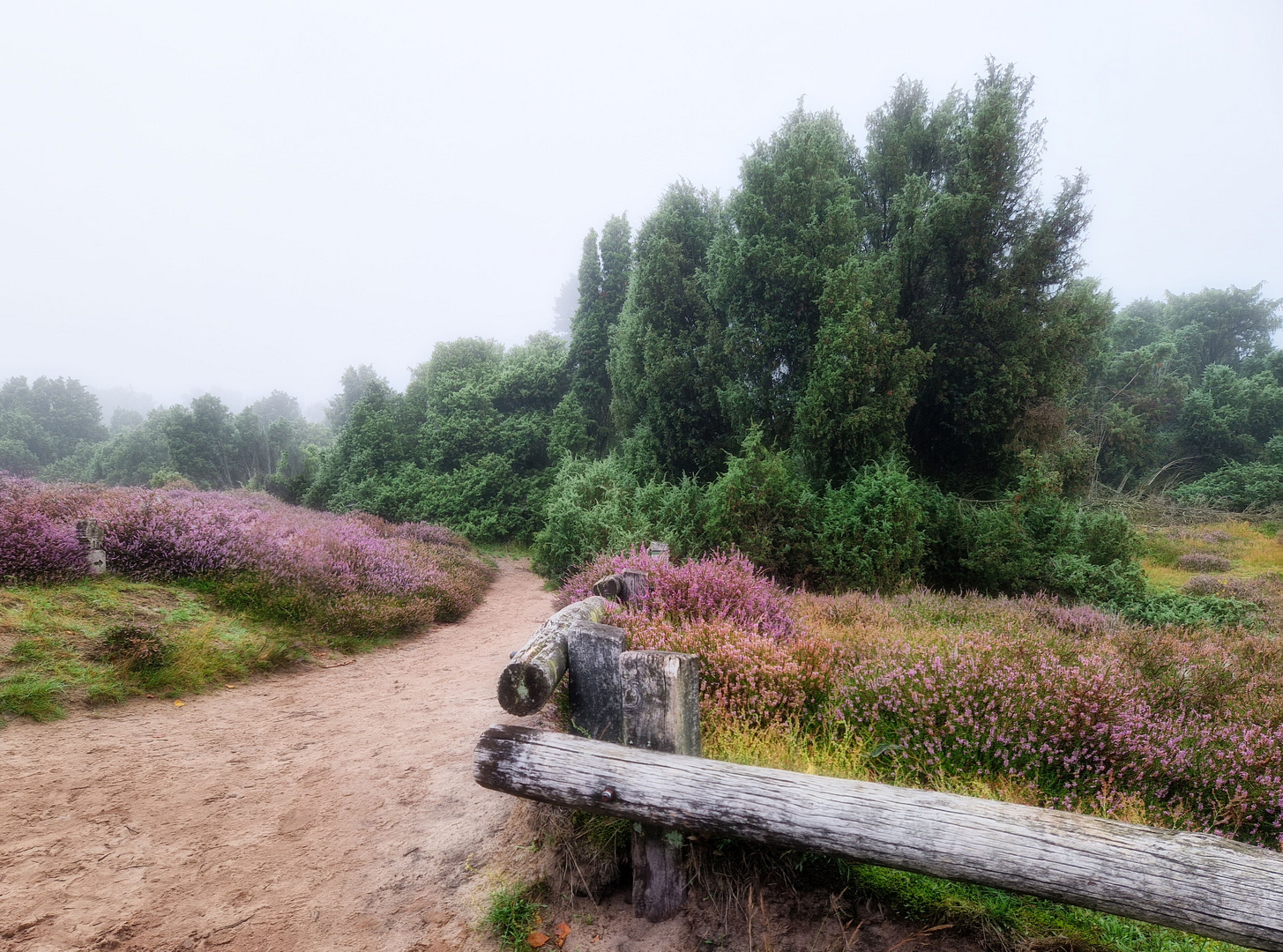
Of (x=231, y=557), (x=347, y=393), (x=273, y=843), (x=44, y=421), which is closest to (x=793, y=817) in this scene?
(x=273, y=843)

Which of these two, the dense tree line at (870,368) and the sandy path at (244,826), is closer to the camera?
the sandy path at (244,826)

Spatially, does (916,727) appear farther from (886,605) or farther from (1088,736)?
(886,605)

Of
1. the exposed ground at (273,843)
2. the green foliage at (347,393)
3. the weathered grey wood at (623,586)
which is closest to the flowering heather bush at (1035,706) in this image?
the weathered grey wood at (623,586)

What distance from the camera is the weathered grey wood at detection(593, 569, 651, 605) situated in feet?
19.5

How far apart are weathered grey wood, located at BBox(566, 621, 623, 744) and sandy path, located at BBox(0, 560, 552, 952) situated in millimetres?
1100

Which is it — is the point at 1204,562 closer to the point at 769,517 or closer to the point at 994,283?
the point at 994,283

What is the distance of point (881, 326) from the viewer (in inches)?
422

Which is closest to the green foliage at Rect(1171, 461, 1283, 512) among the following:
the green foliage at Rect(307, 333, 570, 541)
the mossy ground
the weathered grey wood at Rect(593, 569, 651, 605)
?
the green foliage at Rect(307, 333, 570, 541)

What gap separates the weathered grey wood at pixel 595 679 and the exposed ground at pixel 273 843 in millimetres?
853

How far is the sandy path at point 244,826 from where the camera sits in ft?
8.72

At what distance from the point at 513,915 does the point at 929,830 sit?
2.11 metres

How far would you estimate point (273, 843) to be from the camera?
335 centimetres

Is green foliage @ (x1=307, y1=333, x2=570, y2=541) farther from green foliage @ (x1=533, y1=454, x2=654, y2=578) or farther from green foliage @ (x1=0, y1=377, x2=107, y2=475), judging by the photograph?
green foliage @ (x1=0, y1=377, x2=107, y2=475)

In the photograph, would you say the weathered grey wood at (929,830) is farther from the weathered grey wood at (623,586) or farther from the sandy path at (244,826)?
the weathered grey wood at (623,586)
